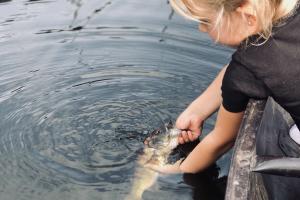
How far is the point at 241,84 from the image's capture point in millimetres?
1916

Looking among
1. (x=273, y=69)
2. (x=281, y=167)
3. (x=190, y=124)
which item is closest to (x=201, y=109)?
(x=190, y=124)

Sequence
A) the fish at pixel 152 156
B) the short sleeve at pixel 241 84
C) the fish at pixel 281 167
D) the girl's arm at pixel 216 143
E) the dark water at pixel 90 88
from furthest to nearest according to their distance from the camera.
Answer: the dark water at pixel 90 88 → the fish at pixel 152 156 → the girl's arm at pixel 216 143 → the short sleeve at pixel 241 84 → the fish at pixel 281 167

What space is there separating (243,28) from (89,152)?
1.47m

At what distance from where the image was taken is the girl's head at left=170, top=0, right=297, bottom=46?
1.73m

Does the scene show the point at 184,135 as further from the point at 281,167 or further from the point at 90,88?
the point at 281,167

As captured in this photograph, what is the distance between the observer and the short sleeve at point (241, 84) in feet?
6.20

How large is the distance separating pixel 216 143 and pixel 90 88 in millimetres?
1491

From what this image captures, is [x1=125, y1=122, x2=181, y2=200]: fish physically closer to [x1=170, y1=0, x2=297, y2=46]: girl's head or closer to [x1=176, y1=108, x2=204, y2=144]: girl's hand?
[x1=176, y1=108, x2=204, y2=144]: girl's hand

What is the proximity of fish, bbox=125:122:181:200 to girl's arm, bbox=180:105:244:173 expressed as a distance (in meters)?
0.18

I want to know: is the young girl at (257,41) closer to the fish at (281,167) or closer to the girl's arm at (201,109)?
the fish at (281,167)

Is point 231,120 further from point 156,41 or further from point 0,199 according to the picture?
point 156,41

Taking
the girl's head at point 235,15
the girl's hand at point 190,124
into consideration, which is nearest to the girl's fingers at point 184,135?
the girl's hand at point 190,124

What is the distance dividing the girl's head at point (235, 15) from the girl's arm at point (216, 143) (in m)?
0.42

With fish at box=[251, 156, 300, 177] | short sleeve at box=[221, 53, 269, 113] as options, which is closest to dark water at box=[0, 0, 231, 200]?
short sleeve at box=[221, 53, 269, 113]
